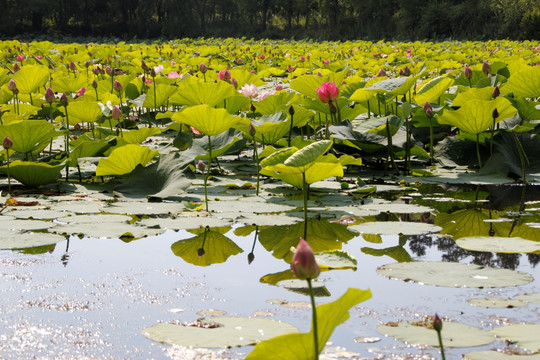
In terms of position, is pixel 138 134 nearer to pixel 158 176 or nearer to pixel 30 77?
pixel 158 176

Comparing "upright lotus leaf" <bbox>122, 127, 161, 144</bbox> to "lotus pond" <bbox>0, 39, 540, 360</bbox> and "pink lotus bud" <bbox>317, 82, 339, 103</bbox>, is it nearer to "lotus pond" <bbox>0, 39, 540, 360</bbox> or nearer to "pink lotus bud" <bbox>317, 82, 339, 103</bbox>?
"lotus pond" <bbox>0, 39, 540, 360</bbox>

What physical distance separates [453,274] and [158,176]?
5.53 feet

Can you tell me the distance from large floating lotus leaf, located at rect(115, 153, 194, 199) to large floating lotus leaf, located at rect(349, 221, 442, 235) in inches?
36.8

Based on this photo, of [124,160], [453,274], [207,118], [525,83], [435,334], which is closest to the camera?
[435,334]

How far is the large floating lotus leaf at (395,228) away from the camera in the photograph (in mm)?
2438

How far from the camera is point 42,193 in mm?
3287

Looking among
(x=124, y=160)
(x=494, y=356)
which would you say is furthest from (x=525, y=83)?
(x=494, y=356)

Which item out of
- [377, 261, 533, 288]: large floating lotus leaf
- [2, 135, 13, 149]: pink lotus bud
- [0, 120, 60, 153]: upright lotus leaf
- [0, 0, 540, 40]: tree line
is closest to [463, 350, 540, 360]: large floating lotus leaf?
[377, 261, 533, 288]: large floating lotus leaf

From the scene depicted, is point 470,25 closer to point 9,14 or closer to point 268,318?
point 9,14

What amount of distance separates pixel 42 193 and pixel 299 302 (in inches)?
78.0

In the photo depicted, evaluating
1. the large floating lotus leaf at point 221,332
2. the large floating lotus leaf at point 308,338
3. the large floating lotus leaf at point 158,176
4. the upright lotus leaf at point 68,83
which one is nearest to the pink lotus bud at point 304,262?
the large floating lotus leaf at point 308,338

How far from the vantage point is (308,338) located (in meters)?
1.05

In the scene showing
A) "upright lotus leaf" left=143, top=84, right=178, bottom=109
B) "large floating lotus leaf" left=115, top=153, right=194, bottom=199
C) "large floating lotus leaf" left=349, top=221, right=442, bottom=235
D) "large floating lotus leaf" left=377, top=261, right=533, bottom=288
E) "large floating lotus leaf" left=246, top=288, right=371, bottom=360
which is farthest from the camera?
"upright lotus leaf" left=143, top=84, right=178, bottom=109

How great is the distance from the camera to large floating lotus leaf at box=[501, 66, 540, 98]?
12.6ft
